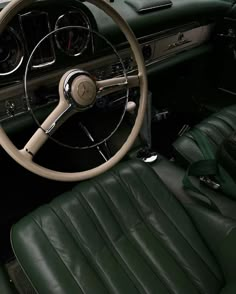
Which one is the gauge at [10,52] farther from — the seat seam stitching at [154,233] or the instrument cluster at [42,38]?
the seat seam stitching at [154,233]

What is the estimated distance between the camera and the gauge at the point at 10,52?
0.94m

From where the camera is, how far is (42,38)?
0.99 metres

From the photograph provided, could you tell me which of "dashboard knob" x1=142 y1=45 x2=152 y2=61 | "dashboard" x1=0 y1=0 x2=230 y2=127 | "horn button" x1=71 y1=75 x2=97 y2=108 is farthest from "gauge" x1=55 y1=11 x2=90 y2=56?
"dashboard knob" x1=142 y1=45 x2=152 y2=61

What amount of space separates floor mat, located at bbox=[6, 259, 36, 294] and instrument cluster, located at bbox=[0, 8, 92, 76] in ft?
2.53

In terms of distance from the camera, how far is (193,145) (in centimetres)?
123

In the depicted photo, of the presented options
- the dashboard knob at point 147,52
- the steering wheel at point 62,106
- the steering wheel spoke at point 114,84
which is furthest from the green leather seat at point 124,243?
the dashboard knob at point 147,52

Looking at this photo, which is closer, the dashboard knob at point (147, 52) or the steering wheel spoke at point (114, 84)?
the steering wheel spoke at point (114, 84)

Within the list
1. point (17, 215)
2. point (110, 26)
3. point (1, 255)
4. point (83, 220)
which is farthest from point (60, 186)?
point (110, 26)

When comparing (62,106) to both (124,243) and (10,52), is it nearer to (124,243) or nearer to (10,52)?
(10,52)

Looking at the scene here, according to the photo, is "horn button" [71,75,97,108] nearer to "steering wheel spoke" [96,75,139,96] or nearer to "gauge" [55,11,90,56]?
"steering wheel spoke" [96,75,139,96]

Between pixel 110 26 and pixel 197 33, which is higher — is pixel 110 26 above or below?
above

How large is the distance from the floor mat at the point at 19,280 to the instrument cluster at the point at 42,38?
771 millimetres

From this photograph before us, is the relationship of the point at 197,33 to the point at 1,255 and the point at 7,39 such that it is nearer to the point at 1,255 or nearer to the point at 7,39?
the point at 7,39

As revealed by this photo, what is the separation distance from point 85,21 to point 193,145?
1.83ft
